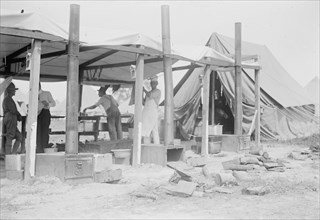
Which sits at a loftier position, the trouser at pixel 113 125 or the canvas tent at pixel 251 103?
the canvas tent at pixel 251 103

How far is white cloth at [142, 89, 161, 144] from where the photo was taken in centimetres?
880

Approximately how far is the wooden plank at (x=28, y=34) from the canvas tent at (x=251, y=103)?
930cm

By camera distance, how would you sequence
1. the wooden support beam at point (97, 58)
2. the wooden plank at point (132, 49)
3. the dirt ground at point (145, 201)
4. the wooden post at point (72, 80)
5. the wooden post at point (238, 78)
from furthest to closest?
the wooden post at point (238, 78) → the wooden support beam at point (97, 58) → the wooden plank at point (132, 49) → the wooden post at point (72, 80) → the dirt ground at point (145, 201)

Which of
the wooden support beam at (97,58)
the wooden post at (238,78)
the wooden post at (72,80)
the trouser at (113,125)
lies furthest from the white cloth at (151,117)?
the wooden post at (238,78)

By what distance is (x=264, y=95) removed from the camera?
15.2 m

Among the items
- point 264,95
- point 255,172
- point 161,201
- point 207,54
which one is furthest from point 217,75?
point 161,201

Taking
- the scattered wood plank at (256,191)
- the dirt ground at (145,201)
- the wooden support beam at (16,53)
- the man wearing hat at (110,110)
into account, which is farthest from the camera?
the man wearing hat at (110,110)

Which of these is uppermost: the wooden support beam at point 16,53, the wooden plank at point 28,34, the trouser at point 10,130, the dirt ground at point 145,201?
the wooden support beam at point 16,53

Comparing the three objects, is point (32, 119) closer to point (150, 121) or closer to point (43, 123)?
point (43, 123)

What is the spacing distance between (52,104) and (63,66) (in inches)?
125

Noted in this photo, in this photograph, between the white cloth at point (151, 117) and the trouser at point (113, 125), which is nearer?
the white cloth at point (151, 117)

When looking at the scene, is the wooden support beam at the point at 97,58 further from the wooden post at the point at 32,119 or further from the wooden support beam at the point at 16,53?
the wooden post at the point at 32,119

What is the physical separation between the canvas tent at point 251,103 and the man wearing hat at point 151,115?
604 cm

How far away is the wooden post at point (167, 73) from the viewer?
8094 mm
